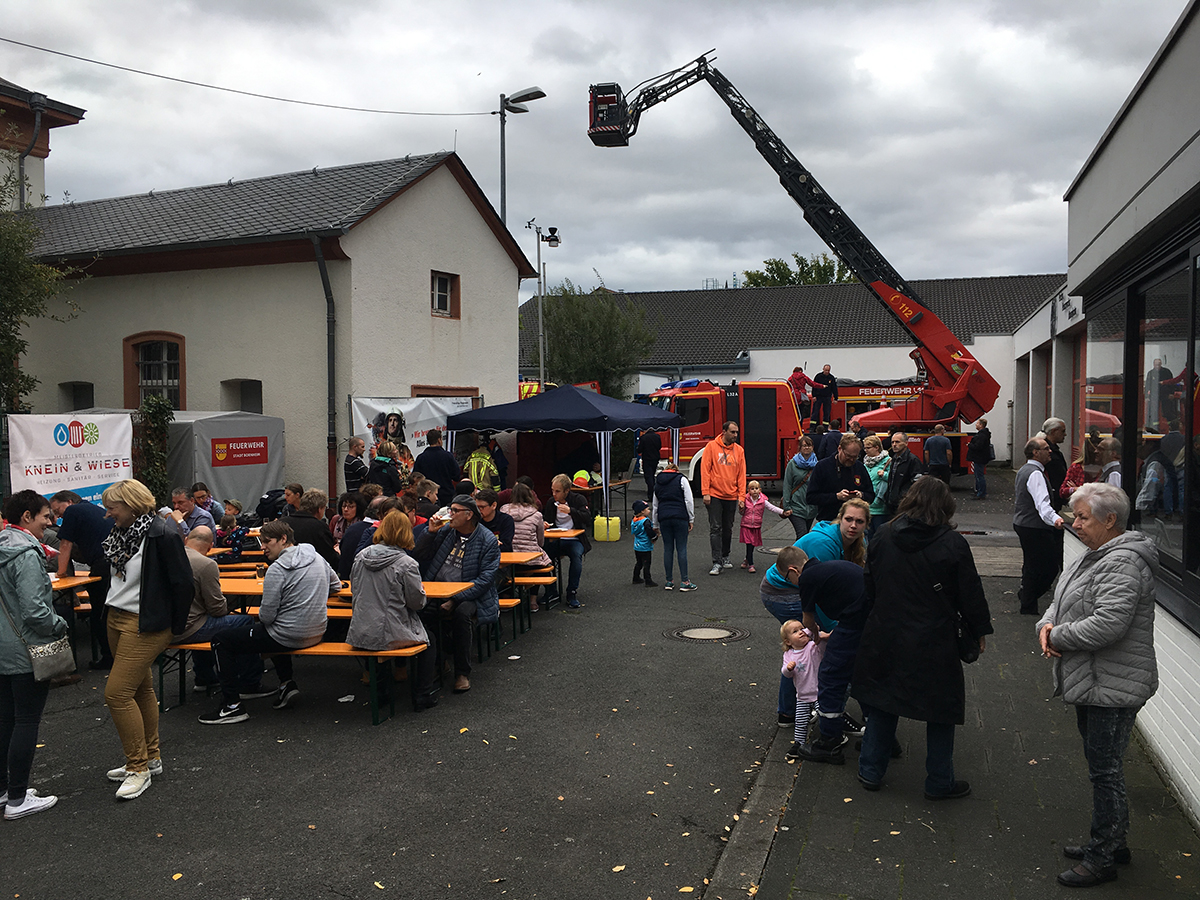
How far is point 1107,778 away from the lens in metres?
4.17

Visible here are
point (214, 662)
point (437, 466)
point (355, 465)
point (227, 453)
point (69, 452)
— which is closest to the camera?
point (214, 662)

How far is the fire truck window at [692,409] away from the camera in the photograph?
22781mm

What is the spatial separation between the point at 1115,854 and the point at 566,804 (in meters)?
2.70

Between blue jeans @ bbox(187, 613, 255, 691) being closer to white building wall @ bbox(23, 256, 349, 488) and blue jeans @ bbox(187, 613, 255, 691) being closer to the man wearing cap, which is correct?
the man wearing cap

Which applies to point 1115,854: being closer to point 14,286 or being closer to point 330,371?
point 330,371

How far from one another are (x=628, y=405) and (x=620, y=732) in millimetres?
10132

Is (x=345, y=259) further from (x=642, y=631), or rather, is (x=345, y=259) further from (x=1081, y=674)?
(x=1081, y=674)

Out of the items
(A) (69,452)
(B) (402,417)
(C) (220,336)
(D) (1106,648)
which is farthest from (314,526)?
(C) (220,336)

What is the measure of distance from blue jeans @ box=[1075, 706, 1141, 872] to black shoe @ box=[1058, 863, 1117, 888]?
0.07 feet

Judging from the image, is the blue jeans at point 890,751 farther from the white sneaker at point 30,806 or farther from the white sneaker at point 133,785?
the white sneaker at point 30,806

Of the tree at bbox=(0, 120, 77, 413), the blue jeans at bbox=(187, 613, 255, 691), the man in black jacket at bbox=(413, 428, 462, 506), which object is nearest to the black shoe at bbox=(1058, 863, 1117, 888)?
the blue jeans at bbox=(187, 613, 255, 691)

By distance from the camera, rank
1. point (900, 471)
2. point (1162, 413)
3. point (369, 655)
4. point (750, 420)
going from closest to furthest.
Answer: point (1162, 413), point (369, 655), point (900, 471), point (750, 420)

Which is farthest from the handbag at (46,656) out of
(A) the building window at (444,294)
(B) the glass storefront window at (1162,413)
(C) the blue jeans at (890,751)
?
(A) the building window at (444,294)

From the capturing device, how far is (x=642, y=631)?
9156 millimetres
